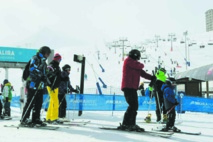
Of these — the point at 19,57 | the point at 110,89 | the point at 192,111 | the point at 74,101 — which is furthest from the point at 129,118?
the point at 110,89

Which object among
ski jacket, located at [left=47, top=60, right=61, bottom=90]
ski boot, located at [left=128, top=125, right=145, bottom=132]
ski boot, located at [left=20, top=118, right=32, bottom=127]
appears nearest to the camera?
ski boot, located at [left=128, top=125, right=145, bottom=132]

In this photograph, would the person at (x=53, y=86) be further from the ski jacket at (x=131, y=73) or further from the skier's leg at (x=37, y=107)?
the ski jacket at (x=131, y=73)

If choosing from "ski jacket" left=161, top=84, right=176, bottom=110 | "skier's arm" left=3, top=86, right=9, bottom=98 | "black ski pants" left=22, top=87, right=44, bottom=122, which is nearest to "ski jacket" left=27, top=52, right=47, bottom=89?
"black ski pants" left=22, top=87, right=44, bottom=122

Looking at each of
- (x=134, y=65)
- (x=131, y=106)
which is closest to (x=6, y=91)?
(x=131, y=106)

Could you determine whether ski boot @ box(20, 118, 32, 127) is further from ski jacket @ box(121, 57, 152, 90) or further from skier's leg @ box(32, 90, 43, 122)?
ski jacket @ box(121, 57, 152, 90)

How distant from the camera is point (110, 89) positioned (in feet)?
102

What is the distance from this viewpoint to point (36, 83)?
6801mm

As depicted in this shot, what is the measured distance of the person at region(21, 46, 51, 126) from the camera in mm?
6765

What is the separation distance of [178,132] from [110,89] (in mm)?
24050

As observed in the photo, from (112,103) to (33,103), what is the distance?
776 centimetres

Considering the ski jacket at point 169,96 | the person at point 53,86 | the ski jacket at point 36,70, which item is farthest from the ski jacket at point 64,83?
the ski jacket at point 169,96

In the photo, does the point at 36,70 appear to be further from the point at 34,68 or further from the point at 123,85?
the point at 123,85

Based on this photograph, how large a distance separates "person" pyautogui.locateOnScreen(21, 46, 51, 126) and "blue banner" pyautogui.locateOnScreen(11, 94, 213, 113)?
4329mm

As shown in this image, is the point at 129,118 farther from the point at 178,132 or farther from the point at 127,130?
the point at 178,132
